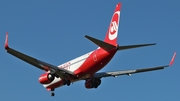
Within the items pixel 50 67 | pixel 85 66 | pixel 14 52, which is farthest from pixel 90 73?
pixel 14 52

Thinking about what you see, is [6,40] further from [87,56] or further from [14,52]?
[87,56]

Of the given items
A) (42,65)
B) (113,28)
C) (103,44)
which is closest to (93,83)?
(42,65)

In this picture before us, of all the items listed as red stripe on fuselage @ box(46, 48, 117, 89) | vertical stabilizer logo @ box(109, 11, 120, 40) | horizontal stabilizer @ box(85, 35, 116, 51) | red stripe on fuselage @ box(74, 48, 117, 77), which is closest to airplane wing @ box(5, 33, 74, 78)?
red stripe on fuselage @ box(46, 48, 117, 89)

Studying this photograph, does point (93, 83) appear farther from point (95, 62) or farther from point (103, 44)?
point (103, 44)

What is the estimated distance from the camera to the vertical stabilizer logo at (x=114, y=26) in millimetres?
65863

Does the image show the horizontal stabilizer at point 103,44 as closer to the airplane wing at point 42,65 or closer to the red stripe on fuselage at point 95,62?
the red stripe on fuselage at point 95,62

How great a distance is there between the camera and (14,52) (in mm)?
63000

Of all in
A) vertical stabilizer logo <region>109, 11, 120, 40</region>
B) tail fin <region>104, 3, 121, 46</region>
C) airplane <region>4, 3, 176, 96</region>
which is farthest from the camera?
vertical stabilizer logo <region>109, 11, 120, 40</region>

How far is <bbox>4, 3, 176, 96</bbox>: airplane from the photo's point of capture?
2504 inches

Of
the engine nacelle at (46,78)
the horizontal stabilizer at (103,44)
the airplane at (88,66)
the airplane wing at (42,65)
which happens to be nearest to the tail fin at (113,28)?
the airplane at (88,66)

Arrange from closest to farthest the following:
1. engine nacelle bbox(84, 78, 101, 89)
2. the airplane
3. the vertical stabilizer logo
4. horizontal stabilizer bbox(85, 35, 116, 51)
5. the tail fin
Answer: horizontal stabilizer bbox(85, 35, 116, 51) < the airplane < the tail fin < the vertical stabilizer logo < engine nacelle bbox(84, 78, 101, 89)

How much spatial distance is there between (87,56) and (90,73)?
8.04 feet

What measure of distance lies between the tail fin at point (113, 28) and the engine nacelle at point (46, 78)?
385 inches

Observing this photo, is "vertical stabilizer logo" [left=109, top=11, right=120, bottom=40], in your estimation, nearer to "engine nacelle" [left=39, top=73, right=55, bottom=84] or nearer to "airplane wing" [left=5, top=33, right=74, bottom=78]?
"airplane wing" [left=5, top=33, right=74, bottom=78]
